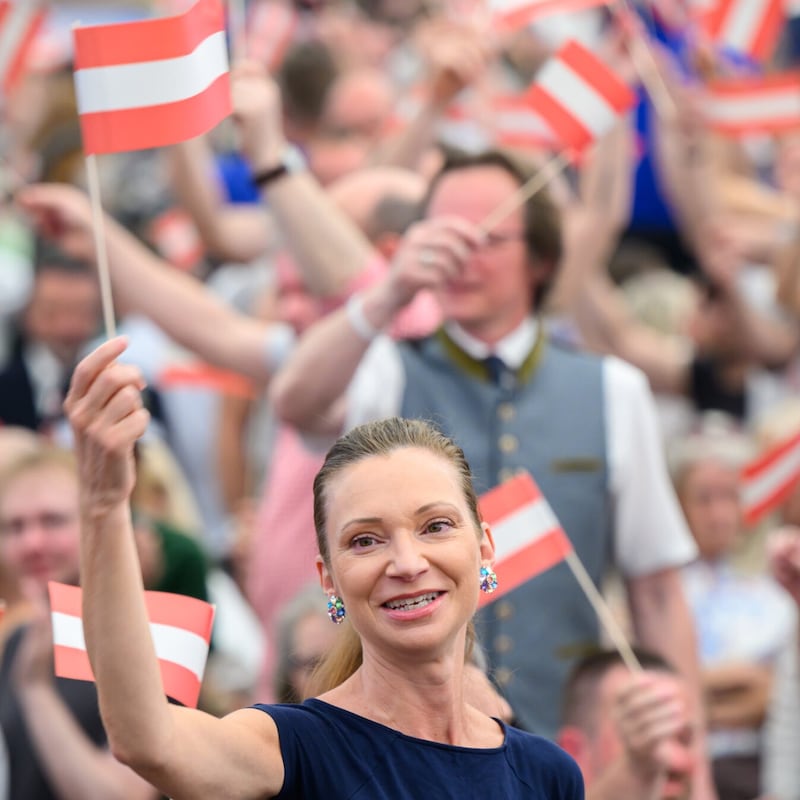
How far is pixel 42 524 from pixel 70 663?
197cm

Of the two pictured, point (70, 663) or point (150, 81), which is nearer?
point (70, 663)

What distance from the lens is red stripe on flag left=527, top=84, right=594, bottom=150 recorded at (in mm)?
4992

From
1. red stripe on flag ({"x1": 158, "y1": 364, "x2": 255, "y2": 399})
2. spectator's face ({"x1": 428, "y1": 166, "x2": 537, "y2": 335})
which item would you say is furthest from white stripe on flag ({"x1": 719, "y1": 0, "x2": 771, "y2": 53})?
spectator's face ({"x1": 428, "y1": 166, "x2": 537, "y2": 335})

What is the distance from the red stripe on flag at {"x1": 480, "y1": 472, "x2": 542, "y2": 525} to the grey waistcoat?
289 mm

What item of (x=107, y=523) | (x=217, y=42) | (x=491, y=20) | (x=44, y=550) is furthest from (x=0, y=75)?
(x=107, y=523)

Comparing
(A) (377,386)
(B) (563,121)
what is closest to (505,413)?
(A) (377,386)

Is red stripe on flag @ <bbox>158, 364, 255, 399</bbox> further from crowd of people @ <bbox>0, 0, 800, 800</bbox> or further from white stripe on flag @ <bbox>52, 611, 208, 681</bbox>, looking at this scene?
white stripe on flag @ <bbox>52, 611, 208, 681</bbox>

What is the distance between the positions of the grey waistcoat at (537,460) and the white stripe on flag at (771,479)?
3.20ft

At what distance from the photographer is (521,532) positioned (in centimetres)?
383

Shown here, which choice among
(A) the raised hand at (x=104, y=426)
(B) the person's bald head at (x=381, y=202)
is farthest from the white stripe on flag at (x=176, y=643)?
(B) the person's bald head at (x=381, y=202)

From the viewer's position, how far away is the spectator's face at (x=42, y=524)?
15.7 feet

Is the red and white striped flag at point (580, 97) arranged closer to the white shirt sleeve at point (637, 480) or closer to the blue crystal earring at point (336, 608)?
the white shirt sleeve at point (637, 480)

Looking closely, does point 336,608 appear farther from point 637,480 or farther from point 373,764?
point 637,480

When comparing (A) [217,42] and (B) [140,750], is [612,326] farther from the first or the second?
(B) [140,750]
